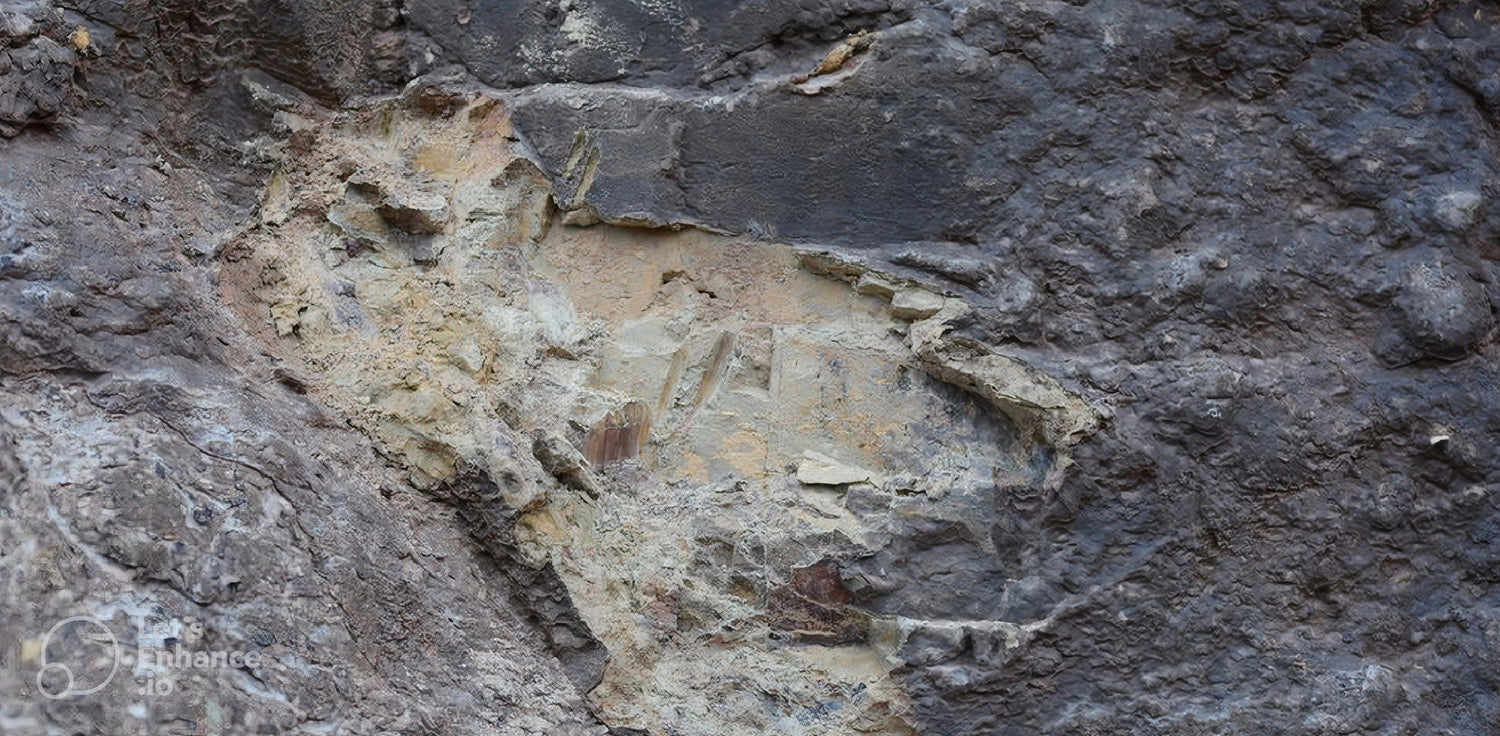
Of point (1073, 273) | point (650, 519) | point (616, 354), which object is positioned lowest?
point (650, 519)

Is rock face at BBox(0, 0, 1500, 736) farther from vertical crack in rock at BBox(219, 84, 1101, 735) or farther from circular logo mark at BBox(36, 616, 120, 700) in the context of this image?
circular logo mark at BBox(36, 616, 120, 700)

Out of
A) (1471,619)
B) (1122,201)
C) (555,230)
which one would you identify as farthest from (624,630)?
(1471,619)

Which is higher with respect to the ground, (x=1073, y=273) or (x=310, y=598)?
(x=1073, y=273)

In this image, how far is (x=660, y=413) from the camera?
109 inches

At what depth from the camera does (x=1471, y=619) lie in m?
2.64

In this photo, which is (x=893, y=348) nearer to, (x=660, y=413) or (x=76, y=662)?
(x=660, y=413)

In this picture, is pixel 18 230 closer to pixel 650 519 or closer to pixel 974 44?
pixel 650 519

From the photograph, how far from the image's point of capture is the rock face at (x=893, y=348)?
260 cm

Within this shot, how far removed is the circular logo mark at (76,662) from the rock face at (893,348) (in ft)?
1.70

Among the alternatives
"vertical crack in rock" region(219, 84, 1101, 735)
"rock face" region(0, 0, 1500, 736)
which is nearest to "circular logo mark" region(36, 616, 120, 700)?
"rock face" region(0, 0, 1500, 736)

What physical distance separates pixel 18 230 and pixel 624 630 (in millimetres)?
1411

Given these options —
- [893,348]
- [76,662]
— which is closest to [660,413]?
[893,348]

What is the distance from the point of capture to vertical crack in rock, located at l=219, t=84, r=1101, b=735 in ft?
8.62

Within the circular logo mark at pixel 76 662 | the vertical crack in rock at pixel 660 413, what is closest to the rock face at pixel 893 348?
the vertical crack in rock at pixel 660 413
